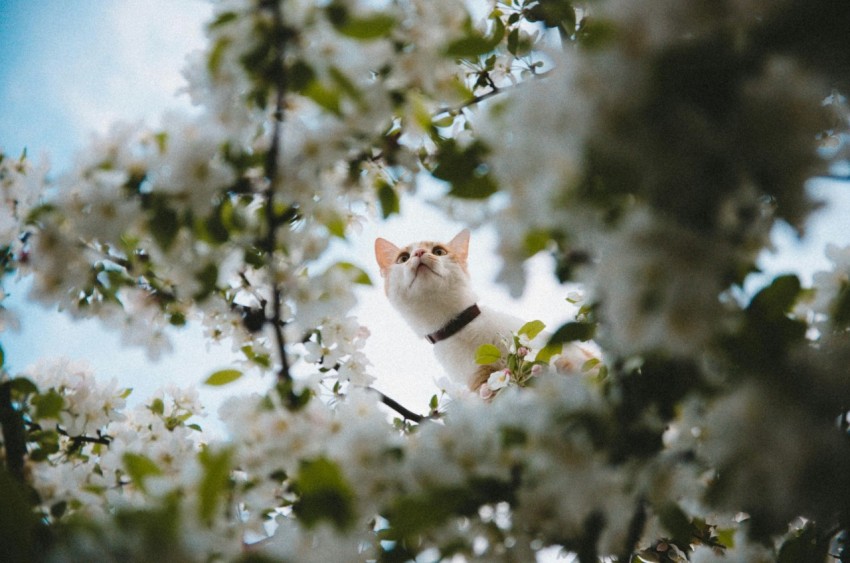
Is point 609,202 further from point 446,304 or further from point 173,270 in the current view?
point 446,304

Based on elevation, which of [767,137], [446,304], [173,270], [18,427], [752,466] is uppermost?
[446,304]

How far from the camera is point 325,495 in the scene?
70 centimetres

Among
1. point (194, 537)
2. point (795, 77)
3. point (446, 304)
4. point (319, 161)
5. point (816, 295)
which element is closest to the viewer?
point (795, 77)

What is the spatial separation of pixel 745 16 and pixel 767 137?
0.15m

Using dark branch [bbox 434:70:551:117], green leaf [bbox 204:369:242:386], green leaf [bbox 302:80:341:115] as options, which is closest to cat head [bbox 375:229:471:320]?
dark branch [bbox 434:70:551:117]

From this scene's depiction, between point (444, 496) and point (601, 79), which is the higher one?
point (601, 79)

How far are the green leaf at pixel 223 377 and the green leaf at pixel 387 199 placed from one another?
17.2 inches

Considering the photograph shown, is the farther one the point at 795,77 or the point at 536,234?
the point at 536,234

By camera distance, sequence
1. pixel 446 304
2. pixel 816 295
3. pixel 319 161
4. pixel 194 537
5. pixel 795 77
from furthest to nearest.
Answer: pixel 446 304 → pixel 816 295 → pixel 319 161 → pixel 194 537 → pixel 795 77

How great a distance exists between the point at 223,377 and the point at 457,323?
1.92 metres

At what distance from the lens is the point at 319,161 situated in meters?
0.90

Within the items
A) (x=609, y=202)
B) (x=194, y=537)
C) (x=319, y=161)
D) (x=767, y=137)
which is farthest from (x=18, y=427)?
(x=767, y=137)

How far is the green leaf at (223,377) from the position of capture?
1.06 meters

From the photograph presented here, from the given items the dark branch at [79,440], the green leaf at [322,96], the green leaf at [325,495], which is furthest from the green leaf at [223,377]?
the dark branch at [79,440]
